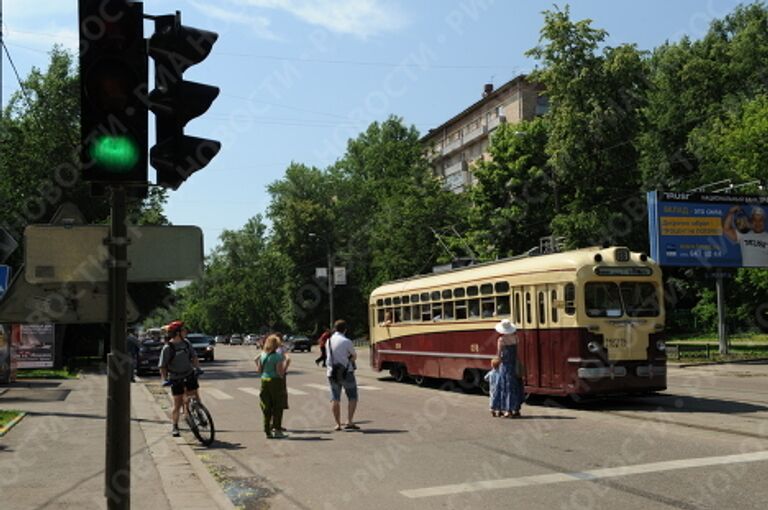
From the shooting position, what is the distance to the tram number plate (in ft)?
49.6

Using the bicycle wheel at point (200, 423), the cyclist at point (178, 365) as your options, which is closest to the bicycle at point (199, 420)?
the bicycle wheel at point (200, 423)

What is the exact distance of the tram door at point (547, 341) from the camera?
50.3 feet

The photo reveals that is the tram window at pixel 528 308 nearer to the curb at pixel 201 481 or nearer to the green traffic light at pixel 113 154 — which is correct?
the curb at pixel 201 481

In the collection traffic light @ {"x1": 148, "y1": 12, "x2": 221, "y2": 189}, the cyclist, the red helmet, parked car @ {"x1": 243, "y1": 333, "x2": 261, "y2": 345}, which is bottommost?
parked car @ {"x1": 243, "y1": 333, "x2": 261, "y2": 345}

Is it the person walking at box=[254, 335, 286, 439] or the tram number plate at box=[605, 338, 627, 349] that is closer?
the person walking at box=[254, 335, 286, 439]

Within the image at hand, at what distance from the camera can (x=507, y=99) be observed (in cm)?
7225

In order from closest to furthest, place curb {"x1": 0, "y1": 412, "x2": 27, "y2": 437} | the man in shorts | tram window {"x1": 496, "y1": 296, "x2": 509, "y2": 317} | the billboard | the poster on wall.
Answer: curb {"x1": 0, "y1": 412, "x2": 27, "y2": 437} < the man in shorts < tram window {"x1": 496, "y1": 296, "x2": 509, "y2": 317} < the poster on wall < the billboard

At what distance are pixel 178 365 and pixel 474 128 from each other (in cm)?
6909

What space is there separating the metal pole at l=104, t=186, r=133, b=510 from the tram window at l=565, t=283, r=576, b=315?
1170 cm

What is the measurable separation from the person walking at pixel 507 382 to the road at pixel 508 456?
0.39 metres

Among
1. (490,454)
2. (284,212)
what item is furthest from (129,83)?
(284,212)

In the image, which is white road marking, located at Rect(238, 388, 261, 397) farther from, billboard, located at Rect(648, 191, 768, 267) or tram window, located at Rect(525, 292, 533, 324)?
billboard, located at Rect(648, 191, 768, 267)

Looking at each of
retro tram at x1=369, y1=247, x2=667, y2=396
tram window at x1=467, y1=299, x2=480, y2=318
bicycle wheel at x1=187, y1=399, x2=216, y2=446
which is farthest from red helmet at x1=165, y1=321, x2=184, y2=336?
tram window at x1=467, y1=299, x2=480, y2=318

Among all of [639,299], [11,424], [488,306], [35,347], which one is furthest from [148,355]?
[639,299]
